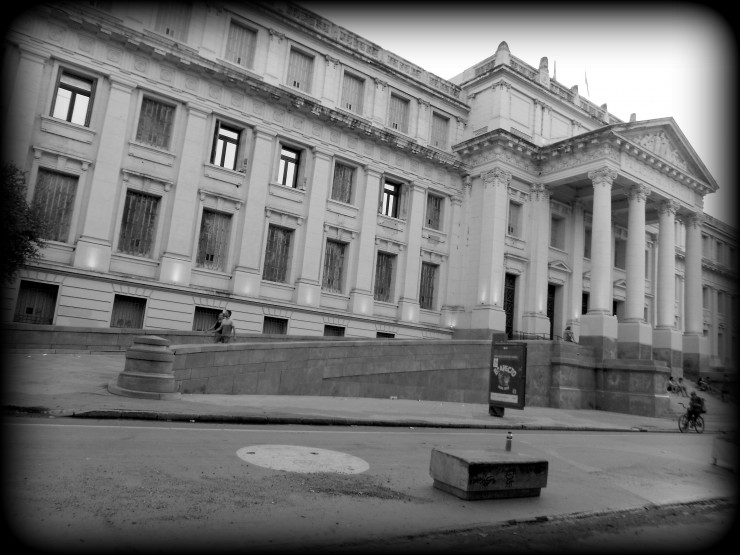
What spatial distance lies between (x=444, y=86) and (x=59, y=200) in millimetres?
23503

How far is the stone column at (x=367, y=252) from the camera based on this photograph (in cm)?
2759

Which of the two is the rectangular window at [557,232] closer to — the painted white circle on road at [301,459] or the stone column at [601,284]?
the stone column at [601,284]

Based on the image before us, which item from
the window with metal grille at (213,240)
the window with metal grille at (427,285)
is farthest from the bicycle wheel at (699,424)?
the window with metal grille at (213,240)

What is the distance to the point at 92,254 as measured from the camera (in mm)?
20594

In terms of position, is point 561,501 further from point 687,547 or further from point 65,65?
point 65,65

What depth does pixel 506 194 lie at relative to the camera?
1235 inches

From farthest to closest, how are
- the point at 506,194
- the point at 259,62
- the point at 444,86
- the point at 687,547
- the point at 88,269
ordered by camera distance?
the point at 444,86
the point at 506,194
the point at 259,62
the point at 88,269
the point at 687,547

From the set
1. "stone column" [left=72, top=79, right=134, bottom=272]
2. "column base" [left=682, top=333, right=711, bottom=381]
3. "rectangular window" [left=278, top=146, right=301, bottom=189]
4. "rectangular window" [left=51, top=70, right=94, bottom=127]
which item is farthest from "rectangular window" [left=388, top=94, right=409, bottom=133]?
"column base" [left=682, top=333, right=711, bottom=381]

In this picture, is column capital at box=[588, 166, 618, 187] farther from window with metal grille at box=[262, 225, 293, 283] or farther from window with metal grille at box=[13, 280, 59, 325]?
window with metal grille at box=[13, 280, 59, 325]

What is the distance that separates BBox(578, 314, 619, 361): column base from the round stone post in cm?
2263

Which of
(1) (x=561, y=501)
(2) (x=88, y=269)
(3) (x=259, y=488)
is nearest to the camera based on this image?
(3) (x=259, y=488)

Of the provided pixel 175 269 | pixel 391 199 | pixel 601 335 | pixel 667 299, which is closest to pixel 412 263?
pixel 391 199

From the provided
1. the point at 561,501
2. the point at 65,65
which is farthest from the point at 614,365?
the point at 65,65

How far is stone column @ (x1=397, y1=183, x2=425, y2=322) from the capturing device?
96.4ft
